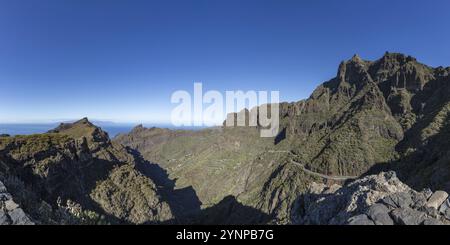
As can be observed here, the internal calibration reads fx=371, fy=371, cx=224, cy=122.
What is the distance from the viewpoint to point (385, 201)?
124ft

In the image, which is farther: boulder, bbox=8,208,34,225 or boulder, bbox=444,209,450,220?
boulder, bbox=8,208,34,225

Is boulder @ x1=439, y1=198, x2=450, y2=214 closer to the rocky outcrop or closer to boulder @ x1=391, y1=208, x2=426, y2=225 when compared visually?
boulder @ x1=391, y1=208, x2=426, y2=225

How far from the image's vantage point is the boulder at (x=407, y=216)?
32375 mm

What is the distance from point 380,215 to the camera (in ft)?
111

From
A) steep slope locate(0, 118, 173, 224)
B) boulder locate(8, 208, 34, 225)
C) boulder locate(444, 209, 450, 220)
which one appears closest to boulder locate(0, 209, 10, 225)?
boulder locate(8, 208, 34, 225)

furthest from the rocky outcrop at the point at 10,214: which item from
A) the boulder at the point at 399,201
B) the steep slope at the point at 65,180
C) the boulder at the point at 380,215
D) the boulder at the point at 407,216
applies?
the steep slope at the point at 65,180

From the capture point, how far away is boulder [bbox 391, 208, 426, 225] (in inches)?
1275

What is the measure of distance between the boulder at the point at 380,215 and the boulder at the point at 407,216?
0.60 meters

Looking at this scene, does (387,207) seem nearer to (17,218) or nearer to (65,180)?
(17,218)

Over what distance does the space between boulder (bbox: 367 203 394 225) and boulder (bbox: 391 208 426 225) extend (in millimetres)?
596

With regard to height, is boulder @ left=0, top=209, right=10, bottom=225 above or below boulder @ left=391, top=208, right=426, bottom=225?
below

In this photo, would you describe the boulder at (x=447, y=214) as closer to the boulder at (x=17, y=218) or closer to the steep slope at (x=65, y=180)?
the boulder at (x=17, y=218)

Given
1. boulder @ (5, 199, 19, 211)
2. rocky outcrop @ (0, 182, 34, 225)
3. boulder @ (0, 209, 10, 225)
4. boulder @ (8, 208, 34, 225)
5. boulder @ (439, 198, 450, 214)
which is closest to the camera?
boulder @ (439, 198, 450, 214)
